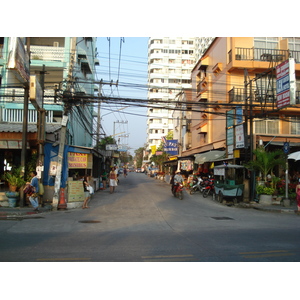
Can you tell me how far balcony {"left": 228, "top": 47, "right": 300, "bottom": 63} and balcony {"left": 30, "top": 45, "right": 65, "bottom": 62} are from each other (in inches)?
502

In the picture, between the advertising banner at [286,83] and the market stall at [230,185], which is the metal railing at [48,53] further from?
the advertising banner at [286,83]

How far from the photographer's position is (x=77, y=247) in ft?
23.9

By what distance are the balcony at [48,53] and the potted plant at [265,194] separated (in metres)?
16.5

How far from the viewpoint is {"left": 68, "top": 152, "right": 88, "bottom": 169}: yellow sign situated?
1755 cm

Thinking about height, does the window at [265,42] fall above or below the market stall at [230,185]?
above

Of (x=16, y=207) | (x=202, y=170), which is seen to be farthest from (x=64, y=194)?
(x=202, y=170)

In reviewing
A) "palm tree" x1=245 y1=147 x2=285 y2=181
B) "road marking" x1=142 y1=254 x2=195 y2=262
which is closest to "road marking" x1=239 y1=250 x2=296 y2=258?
"road marking" x1=142 y1=254 x2=195 y2=262

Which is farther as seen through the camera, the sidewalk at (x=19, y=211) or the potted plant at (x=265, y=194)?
the potted plant at (x=265, y=194)

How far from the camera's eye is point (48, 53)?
22703mm

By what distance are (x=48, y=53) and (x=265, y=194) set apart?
1802 cm

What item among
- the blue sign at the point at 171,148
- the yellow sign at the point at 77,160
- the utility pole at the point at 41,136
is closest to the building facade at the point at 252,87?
the yellow sign at the point at 77,160

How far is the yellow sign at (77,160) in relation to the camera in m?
17.5

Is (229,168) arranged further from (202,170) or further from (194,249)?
(194,249)

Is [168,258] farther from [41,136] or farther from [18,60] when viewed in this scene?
[41,136]
